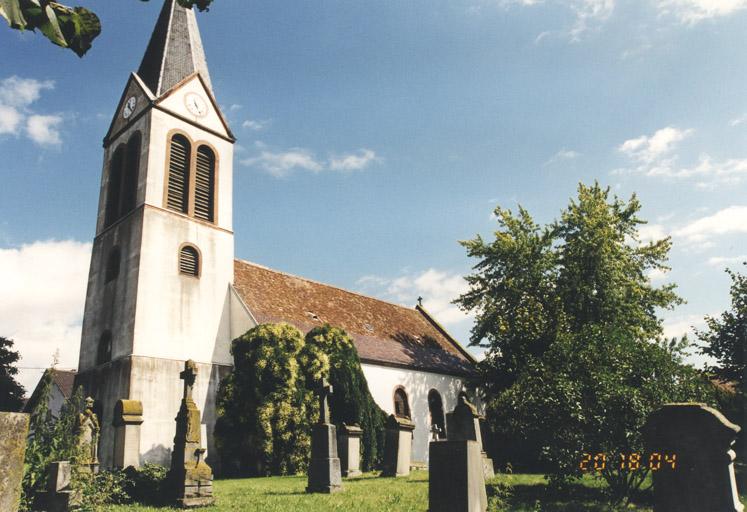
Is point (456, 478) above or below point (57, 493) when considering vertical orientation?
above

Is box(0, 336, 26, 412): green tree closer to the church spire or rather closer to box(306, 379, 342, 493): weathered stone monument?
the church spire

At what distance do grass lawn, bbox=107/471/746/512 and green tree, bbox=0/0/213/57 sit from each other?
813cm

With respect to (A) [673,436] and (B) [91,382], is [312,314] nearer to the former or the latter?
(B) [91,382]

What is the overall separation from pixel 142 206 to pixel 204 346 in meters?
5.77

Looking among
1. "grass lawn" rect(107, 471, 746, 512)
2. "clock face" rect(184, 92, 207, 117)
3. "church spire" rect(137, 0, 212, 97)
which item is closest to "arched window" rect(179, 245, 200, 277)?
"clock face" rect(184, 92, 207, 117)

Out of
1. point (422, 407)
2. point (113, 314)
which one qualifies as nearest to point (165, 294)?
point (113, 314)

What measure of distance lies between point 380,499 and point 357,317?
16418 millimetres

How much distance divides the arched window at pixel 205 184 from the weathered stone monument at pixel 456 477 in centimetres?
1817

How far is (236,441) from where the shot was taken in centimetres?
1736

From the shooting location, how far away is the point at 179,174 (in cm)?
2169

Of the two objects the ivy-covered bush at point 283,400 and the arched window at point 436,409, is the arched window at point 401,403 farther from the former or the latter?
the ivy-covered bush at point 283,400

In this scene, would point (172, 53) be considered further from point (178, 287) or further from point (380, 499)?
point (380, 499)

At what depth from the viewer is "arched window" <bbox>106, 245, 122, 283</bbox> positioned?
20297mm

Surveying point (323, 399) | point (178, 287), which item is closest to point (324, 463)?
point (323, 399)
